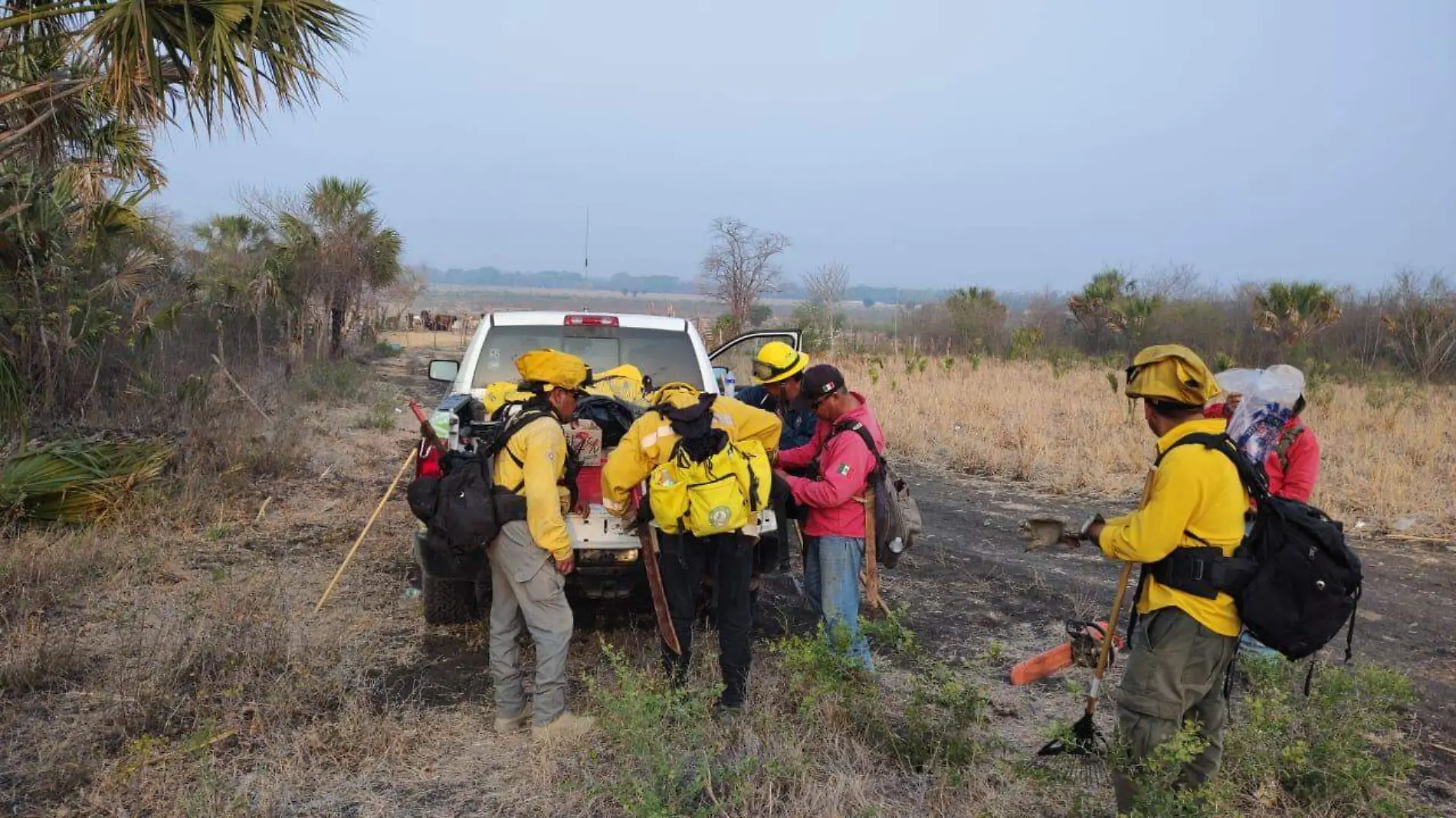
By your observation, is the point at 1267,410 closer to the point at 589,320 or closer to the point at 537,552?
the point at 537,552

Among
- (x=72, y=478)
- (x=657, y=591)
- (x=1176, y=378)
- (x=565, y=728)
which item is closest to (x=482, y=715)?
(x=565, y=728)

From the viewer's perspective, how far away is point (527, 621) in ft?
13.3

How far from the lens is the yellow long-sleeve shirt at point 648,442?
396 cm

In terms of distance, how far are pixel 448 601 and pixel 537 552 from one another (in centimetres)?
143

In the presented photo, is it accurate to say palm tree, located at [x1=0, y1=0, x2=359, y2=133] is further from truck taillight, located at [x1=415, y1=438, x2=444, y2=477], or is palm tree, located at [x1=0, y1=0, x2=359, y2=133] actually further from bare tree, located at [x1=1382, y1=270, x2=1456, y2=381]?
bare tree, located at [x1=1382, y1=270, x2=1456, y2=381]

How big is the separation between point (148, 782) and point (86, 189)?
7.37 meters

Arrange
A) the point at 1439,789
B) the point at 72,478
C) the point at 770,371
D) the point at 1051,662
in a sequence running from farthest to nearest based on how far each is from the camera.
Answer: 1. the point at 72,478
2. the point at 770,371
3. the point at 1439,789
4. the point at 1051,662

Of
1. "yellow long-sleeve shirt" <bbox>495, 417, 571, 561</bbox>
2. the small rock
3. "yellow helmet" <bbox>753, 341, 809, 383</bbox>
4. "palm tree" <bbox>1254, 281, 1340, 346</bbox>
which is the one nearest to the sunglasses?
"yellow helmet" <bbox>753, 341, 809, 383</bbox>

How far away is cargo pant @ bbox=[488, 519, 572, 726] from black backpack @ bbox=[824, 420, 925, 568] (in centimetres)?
136

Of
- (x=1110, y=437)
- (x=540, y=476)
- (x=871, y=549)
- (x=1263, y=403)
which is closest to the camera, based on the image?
(x=540, y=476)

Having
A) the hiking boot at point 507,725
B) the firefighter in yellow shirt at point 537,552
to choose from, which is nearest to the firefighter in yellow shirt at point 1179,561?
the firefighter in yellow shirt at point 537,552

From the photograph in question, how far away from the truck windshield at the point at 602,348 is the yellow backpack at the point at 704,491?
1893 mm

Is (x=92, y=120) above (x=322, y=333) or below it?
above

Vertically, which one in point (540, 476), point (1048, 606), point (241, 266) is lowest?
point (1048, 606)
